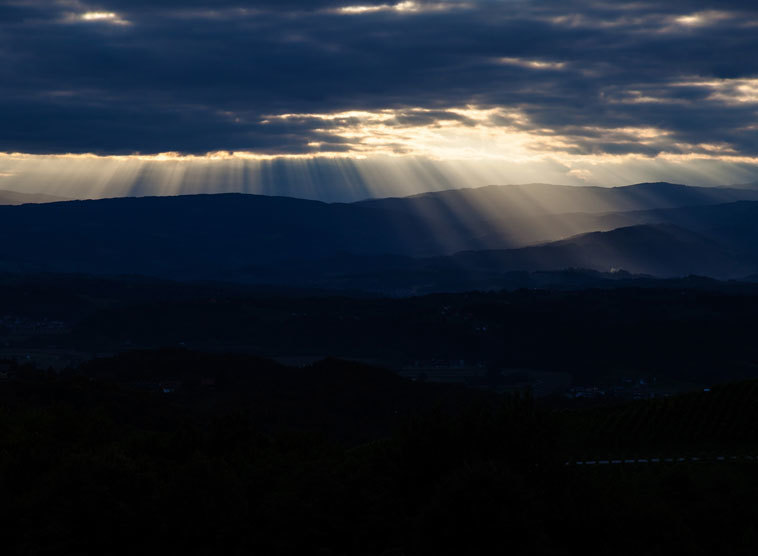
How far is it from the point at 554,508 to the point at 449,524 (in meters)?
6.01

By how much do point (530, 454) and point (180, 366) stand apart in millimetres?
140709

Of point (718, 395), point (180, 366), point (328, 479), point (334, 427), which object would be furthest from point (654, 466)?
point (180, 366)

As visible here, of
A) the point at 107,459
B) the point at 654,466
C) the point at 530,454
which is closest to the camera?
the point at 530,454

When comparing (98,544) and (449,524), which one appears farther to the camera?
(98,544)

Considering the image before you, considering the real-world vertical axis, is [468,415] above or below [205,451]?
above

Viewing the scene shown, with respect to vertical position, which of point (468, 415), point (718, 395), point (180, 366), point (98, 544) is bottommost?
point (180, 366)

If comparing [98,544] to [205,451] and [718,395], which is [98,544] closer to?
[205,451]

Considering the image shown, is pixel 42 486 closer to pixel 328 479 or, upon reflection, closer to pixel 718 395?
pixel 328 479

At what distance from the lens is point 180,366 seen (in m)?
176

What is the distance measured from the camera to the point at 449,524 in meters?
37.4

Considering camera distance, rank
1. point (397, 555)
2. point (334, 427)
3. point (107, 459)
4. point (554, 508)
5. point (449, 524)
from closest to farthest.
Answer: point (397, 555), point (449, 524), point (554, 508), point (107, 459), point (334, 427)

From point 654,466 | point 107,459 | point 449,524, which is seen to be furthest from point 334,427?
point 449,524

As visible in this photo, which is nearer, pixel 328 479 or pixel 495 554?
pixel 495 554

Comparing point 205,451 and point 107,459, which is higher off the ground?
point 107,459
